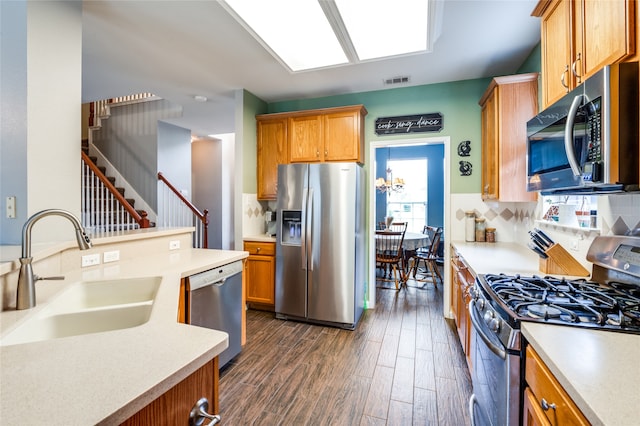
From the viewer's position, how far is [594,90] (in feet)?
3.47

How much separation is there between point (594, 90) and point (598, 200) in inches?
35.5

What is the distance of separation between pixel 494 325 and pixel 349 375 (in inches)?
53.3

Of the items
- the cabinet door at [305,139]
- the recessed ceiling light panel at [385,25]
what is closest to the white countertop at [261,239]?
the cabinet door at [305,139]

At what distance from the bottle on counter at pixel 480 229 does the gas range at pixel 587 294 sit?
1542mm

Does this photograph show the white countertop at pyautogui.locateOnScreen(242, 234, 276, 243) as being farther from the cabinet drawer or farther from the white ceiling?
the white ceiling

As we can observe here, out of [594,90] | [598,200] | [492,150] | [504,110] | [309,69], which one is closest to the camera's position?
[594,90]

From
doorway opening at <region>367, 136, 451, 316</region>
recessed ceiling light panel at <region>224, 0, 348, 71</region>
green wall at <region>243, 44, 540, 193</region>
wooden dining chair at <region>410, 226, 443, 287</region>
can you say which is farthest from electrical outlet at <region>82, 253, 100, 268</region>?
doorway opening at <region>367, 136, 451, 316</region>

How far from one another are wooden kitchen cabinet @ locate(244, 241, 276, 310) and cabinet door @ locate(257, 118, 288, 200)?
27.3 inches

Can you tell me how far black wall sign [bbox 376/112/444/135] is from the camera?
333 centimetres

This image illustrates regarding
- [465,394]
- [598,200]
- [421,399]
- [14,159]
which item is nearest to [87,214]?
[14,159]

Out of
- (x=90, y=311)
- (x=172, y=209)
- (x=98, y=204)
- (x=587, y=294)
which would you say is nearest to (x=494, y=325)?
(x=587, y=294)

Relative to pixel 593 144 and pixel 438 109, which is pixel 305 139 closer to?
pixel 438 109

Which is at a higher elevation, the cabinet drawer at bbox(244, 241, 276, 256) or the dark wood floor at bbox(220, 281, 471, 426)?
the cabinet drawer at bbox(244, 241, 276, 256)

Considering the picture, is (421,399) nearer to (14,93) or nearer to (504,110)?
(504,110)
